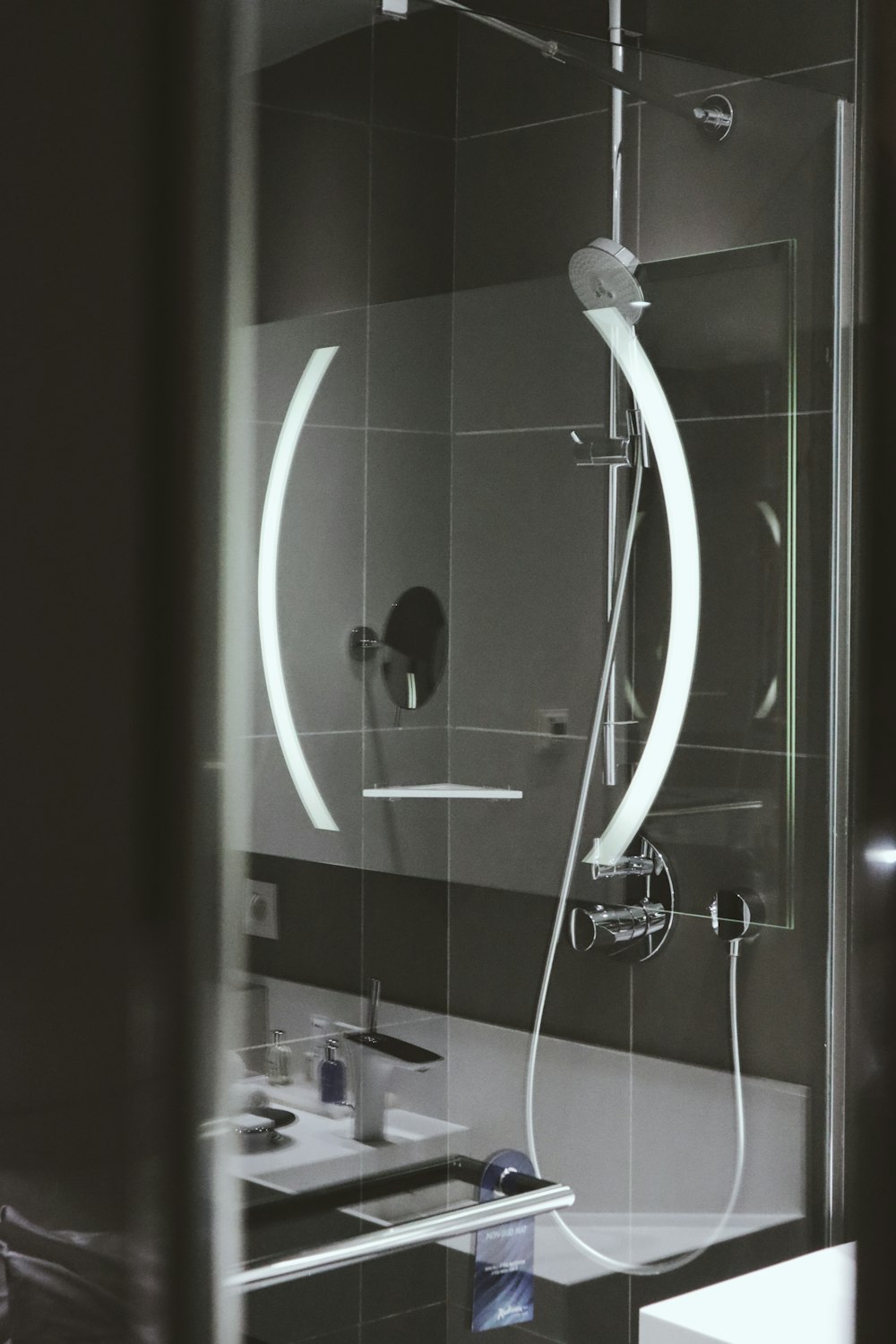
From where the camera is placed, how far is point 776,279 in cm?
156

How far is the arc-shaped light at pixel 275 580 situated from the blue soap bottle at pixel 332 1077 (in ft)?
0.66

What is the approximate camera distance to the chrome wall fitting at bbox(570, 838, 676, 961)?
58.0 inches

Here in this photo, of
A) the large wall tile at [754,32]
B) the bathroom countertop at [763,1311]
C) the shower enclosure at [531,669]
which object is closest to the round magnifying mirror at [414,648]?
the shower enclosure at [531,669]

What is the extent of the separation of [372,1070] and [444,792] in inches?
10.4

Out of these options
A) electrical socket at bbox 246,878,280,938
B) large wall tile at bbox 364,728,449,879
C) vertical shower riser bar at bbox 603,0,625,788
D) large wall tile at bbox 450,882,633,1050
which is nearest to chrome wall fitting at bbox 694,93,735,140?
vertical shower riser bar at bbox 603,0,625,788

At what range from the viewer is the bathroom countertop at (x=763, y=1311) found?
1.11 metres

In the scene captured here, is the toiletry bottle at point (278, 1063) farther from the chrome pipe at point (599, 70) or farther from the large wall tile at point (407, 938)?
the chrome pipe at point (599, 70)

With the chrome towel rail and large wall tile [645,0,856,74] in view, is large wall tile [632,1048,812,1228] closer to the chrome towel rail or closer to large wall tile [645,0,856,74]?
the chrome towel rail

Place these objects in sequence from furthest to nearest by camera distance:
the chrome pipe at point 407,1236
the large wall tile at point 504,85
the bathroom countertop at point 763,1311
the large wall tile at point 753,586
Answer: the large wall tile at point 753,586 < the large wall tile at point 504,85 < the chrome pipe at point 407,1236 < the bathroom countertop at point 763,1311

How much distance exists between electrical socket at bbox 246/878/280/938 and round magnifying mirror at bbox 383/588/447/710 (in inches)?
8.3

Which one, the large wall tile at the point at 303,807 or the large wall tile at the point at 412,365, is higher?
the large wall tile at the point at 412,365

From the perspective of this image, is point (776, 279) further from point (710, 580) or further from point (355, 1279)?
point (355, 1279)

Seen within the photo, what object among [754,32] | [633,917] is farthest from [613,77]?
[633,917]

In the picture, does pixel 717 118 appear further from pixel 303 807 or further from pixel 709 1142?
pixel 709 1142
